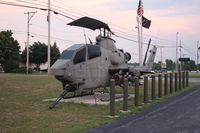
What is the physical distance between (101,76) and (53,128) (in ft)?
29.6

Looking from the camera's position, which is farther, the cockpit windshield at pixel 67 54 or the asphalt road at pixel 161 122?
the cockpit windshield at pixel 67 54

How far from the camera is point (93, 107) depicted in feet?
53.2

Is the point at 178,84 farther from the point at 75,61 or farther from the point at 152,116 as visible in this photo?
the point at 152,116

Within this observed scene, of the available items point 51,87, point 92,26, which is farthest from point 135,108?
point 51,87

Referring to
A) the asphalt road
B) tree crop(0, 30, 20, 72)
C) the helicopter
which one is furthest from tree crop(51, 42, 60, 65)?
the asphalt road

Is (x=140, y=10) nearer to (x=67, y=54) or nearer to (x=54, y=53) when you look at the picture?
(x=67, y=54)

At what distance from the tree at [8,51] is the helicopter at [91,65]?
6553 centimetres

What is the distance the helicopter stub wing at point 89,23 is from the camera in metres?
19.1

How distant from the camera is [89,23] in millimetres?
19891

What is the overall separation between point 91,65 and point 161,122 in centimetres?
736

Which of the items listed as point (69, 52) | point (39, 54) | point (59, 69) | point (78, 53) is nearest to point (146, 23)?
point (78, 53)

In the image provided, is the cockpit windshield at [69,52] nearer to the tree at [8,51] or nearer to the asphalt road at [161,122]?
the asphalt road at [161,122]

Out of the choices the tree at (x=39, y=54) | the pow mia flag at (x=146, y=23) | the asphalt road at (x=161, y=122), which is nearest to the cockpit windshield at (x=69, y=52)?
the asphalt road at (x=161, y=122)

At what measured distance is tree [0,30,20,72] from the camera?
8588cm
